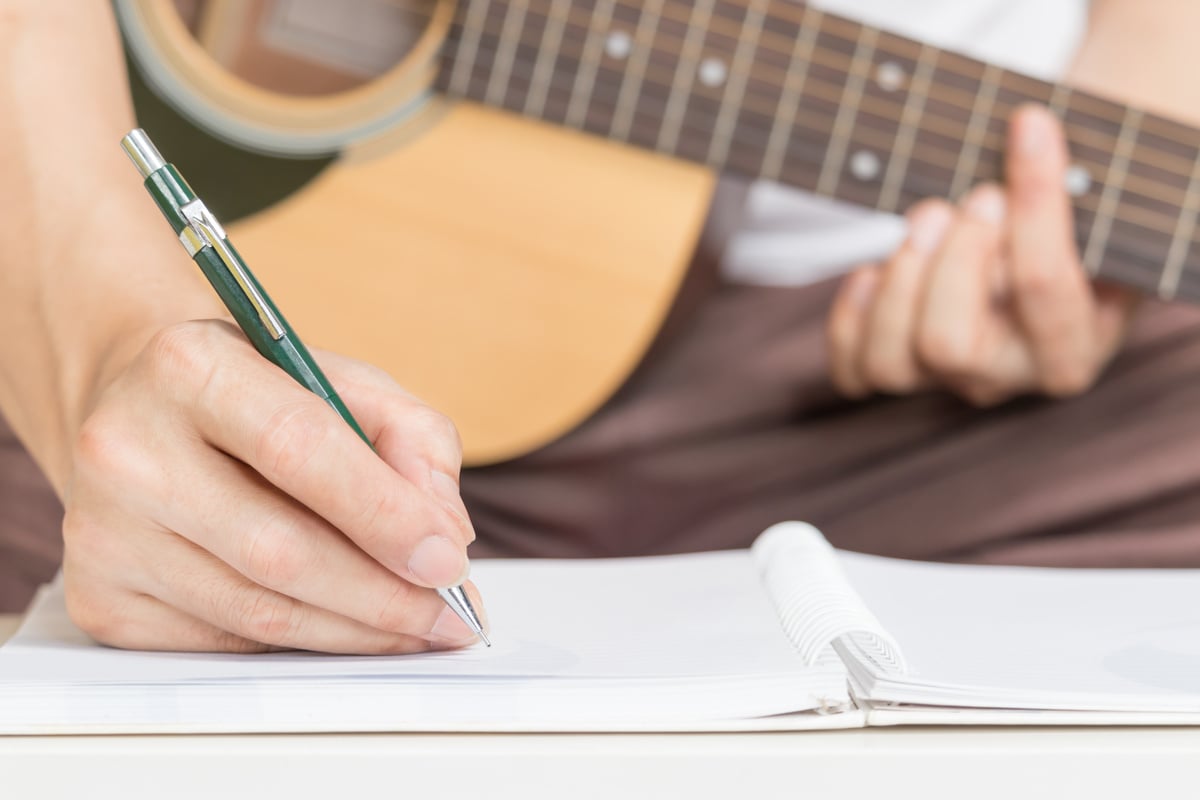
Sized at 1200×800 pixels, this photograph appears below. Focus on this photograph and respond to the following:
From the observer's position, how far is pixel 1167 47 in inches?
36.7

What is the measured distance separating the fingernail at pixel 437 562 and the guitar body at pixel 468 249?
49 cm

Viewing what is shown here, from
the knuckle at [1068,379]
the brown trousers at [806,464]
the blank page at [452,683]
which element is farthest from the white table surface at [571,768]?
the knuckle at [1068,379]

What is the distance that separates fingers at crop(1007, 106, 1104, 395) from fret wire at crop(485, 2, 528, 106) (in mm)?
358

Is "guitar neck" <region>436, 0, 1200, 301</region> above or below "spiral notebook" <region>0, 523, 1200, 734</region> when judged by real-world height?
above

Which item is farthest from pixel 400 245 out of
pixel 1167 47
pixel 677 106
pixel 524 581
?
pixel 1167 47

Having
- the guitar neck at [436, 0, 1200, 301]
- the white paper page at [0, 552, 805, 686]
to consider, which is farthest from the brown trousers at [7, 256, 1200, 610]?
the white paper page at [0, 552, 805, 686]

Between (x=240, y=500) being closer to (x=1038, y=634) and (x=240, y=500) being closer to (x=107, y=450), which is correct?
(x=107, y=450)

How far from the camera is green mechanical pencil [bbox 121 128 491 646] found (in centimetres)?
36

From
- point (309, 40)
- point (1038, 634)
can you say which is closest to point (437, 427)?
point (1038, 634)

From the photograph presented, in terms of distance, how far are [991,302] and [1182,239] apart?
0.45ft

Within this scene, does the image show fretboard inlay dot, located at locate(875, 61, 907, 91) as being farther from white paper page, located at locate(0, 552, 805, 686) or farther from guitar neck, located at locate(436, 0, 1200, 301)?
white paper page, located at locate(0, 552, 805, 686)

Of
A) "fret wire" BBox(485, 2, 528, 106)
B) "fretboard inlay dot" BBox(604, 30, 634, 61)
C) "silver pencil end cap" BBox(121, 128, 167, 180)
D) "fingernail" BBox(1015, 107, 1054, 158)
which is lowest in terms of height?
"silver pencil end cap" BBox(121, 128, 167, 180)

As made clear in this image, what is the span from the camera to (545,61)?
836mm

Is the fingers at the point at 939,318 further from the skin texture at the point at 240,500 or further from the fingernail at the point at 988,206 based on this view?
the skin texture at the point at 240,500
